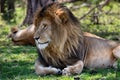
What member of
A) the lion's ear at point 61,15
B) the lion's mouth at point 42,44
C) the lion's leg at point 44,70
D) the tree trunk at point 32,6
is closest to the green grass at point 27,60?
the lion's leg at point 44,70

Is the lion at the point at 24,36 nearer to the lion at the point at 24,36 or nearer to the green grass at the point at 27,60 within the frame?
the lion at the point at 24,36

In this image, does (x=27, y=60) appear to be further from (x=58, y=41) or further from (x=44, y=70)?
(x=58, y=41)

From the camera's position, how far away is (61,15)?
5676 millimetres

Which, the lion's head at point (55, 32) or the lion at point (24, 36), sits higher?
the lion's head at point (55, 32)

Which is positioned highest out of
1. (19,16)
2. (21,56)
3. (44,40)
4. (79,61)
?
(44,40)

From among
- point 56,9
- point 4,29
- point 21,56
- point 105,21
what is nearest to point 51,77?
point 56,9

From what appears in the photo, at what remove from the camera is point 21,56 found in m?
7.83

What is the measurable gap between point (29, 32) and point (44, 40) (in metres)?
3.56

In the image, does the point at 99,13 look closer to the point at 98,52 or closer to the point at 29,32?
the point at 29,32

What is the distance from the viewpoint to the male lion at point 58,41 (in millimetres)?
5570

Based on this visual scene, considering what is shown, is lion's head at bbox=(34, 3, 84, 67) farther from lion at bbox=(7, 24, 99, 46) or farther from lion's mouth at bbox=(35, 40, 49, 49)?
lion at bbox=(7, 24, 99, 46)

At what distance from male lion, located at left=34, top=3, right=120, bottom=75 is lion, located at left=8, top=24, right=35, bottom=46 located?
2894mm

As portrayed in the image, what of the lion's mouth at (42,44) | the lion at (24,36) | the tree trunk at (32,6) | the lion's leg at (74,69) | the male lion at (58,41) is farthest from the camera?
the tree trunk at (32,6)

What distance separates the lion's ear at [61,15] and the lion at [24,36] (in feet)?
10.4
